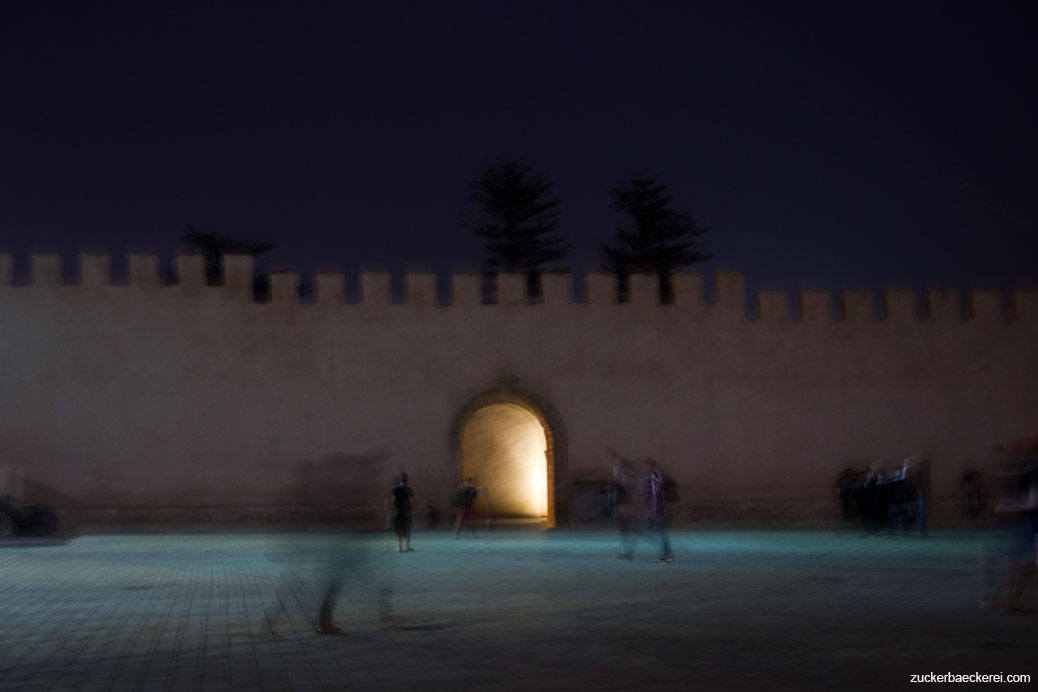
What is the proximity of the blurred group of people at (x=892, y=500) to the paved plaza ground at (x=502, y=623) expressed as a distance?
17.0 feet

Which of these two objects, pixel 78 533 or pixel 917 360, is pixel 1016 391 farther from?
pixel 78 533

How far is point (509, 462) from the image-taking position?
29484 millimetres

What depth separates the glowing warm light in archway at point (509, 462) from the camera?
2886 centimetres

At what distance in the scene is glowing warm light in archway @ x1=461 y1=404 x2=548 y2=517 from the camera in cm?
2886

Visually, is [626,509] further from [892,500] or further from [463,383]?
[463,383]

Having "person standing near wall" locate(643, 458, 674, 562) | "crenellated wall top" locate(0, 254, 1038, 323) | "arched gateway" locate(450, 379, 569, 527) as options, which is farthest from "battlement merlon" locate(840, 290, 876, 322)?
"person standing near wall" locate(643, 458, 674, 562)

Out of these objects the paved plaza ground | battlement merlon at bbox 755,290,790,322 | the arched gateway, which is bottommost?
the paved plaza ground

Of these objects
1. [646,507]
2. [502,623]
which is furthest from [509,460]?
[502,623]

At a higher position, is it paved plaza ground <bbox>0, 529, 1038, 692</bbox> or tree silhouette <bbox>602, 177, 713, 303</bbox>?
tree silhouette <bbox>602, 177, 713, 303</bbox>

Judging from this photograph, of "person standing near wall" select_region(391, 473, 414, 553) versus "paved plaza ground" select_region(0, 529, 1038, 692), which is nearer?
"paved plaza ground" select_region(0, 529, 1038, 692)

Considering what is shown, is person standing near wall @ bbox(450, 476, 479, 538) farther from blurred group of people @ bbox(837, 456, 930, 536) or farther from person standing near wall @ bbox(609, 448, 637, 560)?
blurred group of people @ bbox(837, 456, 930, 536)

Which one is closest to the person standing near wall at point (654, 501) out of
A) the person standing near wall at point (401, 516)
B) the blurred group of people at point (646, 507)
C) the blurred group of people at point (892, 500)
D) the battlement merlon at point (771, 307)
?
the blurred group of people at point (646, 507)

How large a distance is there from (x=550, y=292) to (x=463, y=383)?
2819mm

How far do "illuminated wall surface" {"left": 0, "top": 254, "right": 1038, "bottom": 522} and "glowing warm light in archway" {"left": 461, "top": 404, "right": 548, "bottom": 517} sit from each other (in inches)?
148
